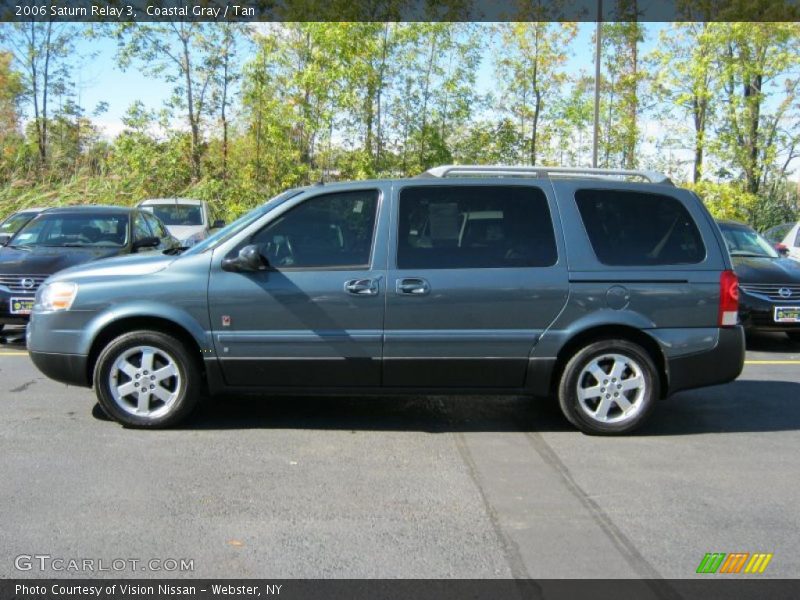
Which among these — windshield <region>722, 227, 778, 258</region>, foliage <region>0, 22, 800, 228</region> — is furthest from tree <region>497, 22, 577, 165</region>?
windshield <region>722, 227, 778, 258</region>

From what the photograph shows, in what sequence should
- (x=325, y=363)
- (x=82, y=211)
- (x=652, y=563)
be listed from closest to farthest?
(x=652, y=563), (x=325, y=363), (x=82, y=211)

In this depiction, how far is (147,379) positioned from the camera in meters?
5.36

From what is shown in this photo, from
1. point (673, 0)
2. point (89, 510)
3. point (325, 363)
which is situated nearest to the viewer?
point (89, 510)

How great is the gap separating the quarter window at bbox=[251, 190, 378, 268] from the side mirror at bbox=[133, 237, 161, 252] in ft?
16.0

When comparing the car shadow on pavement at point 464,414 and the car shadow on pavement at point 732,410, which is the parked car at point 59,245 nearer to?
the car shadow on pavement at point 464,414

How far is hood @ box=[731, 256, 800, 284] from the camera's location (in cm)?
930

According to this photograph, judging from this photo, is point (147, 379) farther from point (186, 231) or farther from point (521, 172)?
Result: point (186, 231)

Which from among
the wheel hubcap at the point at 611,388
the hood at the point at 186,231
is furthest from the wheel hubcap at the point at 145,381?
the hood at the point at 186,231

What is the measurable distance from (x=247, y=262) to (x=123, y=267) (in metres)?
0.98

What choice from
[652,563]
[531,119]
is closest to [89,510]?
[652,563]

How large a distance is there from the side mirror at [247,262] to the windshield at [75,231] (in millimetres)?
4964

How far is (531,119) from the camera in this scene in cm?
2205
